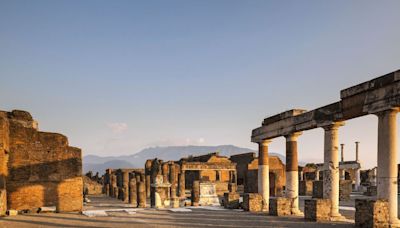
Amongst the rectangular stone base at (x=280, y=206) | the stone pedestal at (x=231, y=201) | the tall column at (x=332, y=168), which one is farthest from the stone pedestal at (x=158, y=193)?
the tall column at (x=332, y=168)

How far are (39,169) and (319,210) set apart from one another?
13528 millimetres

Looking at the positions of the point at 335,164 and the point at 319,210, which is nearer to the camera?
the point at 319,210

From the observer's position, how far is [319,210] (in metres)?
14.2

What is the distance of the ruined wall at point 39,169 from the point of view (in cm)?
1692

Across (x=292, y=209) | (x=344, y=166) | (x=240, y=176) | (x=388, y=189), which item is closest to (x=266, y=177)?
(x=292, y=209)

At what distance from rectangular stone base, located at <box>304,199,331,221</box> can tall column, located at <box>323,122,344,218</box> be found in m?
0.33

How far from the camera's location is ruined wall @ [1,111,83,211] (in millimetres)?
16922

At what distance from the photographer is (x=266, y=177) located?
64.3ft

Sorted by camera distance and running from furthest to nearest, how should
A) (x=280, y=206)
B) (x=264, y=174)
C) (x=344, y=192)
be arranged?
(x=344, y=192) < (x=264, y=174) < (x=280, y=206)

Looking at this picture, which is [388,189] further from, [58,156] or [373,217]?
[58,156]

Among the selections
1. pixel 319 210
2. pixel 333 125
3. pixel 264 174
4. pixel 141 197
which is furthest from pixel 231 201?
pixel 333 125

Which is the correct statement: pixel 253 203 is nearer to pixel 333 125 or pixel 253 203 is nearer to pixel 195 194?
pixel 333 125

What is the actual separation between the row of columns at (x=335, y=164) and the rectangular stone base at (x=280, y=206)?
0.41 meters

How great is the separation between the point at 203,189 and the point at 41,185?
11.7 m
